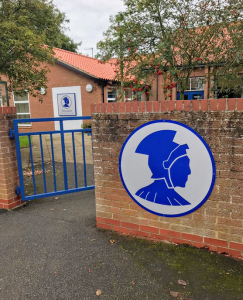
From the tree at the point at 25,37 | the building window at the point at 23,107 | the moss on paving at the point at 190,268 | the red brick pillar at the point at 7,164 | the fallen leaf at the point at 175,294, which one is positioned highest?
the tree at the point at 25,37

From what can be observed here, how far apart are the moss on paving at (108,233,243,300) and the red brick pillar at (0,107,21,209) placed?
76.2 inches

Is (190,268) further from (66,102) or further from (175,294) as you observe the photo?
(66,102)

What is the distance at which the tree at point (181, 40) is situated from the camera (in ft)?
16.5

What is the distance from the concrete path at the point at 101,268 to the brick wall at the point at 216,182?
149 millimetres

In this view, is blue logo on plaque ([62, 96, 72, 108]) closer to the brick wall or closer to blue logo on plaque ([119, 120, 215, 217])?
the brick wall

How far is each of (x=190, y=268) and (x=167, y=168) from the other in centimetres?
99

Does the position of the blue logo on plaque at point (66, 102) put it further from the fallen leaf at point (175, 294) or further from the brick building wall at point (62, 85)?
the fallen leaf at point (175, 294)

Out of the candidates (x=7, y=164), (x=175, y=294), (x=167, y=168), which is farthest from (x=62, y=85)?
(x=175, y=294)

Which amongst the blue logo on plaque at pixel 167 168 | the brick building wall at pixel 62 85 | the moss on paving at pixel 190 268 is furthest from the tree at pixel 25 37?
the moss on paving at pixel 190 268

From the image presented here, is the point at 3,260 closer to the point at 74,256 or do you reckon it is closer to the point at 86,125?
the point at 74,256

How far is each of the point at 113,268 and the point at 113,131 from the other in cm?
144

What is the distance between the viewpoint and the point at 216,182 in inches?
93.0

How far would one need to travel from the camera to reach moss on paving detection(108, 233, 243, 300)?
199cm

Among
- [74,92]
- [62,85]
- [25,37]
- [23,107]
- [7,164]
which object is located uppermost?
[25,37]
